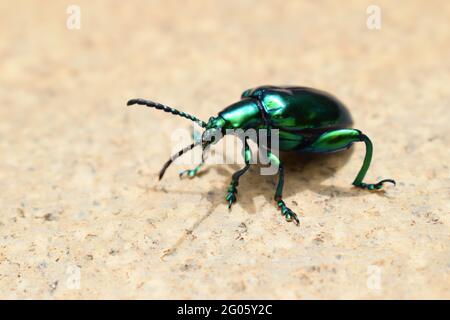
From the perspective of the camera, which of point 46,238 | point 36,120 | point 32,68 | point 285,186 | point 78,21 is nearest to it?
point 46,238

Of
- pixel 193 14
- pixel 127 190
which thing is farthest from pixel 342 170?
pixel 193 14

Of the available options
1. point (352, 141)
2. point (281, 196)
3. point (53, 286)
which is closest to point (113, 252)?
point (53, 286)

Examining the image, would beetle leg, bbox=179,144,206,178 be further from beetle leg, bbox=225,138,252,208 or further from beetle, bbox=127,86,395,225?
beetle leg, bbox=225,138,252,208

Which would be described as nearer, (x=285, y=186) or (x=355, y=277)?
(x=355, y=277)

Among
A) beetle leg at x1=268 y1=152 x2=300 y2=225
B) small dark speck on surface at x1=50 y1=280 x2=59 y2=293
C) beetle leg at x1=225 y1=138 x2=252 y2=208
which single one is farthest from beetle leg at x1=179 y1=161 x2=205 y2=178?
small dark speck on surface at x1=50 y1=280 x2=59 y2=293

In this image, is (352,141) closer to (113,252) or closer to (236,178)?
(236,178)
